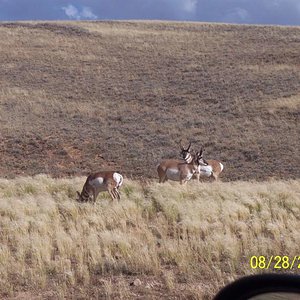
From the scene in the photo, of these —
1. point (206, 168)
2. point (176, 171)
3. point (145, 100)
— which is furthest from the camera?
point (145, 100)

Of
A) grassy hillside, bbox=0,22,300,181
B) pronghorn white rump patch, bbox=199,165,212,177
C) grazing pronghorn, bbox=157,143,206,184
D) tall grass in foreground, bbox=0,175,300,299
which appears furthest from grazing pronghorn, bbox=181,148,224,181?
tall grass in foreground, bbox=0,175,300,299

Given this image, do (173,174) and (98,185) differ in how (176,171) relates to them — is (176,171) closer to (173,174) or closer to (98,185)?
(173,174)

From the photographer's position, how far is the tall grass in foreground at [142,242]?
6.50m

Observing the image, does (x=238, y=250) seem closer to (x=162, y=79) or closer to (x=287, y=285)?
(x=287, y=285)

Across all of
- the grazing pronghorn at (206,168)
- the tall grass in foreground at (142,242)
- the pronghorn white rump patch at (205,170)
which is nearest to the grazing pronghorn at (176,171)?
the grazing pronghorn at (206,168)

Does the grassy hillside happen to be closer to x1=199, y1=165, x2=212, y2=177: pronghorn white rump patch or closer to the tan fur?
x1=199, y1=165, x2=212, y2=177: pronghorn white rump patch

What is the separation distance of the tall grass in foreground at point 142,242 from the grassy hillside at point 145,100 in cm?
926

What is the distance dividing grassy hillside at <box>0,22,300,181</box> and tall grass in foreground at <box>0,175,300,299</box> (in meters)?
9.26

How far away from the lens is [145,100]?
3466 cm

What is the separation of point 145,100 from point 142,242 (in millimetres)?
26847

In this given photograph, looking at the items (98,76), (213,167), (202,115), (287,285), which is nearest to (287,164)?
(213,167)

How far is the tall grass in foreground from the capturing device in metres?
6.50
